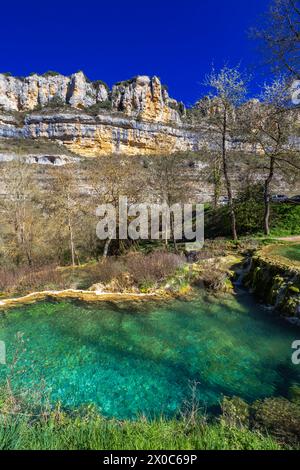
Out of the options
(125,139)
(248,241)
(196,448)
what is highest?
(125,139)

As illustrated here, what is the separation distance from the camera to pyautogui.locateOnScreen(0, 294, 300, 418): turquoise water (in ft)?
19.0

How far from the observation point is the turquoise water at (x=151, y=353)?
5.80 m

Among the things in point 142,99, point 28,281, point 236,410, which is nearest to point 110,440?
point 236,410

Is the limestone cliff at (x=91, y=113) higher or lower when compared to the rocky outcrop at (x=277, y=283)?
higher

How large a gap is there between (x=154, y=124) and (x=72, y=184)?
277 ft

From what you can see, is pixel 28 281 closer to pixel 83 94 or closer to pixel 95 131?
pixel 95 131

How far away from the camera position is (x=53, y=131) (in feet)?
278

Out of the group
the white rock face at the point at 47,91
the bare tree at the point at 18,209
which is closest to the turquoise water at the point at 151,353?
the bare tree at the point at 18,209

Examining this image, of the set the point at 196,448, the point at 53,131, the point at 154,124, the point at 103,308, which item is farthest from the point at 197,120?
the point at 154,124

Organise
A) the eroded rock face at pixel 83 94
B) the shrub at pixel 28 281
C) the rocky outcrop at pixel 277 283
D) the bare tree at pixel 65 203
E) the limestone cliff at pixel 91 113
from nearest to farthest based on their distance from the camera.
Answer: the rocky outcrop at pixel 277 283, the shrub at pixel 28 281, the bare tree at pixel 65 203, the limestone cliff at pixel 91 113, the eroded rock face at pixel 83 94

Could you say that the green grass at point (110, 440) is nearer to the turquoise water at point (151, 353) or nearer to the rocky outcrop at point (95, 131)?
the turquoise water at point (151, 353)

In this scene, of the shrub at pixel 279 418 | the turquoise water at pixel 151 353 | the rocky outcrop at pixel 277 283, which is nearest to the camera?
the shrub at pixel 279 418

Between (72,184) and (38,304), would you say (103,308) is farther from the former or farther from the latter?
(72,184)
